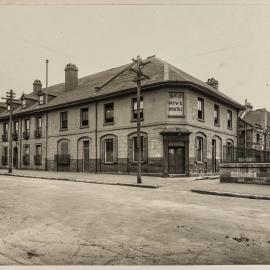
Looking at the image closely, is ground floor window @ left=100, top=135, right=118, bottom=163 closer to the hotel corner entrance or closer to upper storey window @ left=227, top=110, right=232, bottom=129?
the hotel corner entrance

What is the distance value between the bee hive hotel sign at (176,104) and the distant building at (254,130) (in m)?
13.2

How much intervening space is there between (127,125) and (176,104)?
3919 millimetres

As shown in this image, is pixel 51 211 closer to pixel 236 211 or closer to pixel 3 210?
pixel 3 210

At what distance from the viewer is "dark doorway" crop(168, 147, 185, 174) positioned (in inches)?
891

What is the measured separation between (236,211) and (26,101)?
3056 cm

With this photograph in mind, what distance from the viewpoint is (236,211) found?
29.5 feet

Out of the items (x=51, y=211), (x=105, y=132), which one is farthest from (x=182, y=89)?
(x=51, y=211)

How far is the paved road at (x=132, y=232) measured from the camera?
4.80 meters

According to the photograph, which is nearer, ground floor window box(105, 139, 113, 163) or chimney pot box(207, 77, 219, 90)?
ground floor window box(105, 139, 113, 163)

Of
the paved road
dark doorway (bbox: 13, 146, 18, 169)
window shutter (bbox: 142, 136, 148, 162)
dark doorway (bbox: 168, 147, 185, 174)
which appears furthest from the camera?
dark doorway (bbox: 13, 146, 18, 169)

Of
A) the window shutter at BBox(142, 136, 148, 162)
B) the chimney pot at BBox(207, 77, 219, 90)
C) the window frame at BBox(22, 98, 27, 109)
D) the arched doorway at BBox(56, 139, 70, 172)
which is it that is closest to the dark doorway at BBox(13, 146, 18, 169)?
the window frame at BBox(22, 98, 27, 109)

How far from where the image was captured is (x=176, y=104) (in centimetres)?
2277

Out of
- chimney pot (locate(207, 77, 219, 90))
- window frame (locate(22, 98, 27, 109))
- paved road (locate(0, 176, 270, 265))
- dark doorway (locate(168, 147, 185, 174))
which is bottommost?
paved road (locate(0, 176, 270, 265))

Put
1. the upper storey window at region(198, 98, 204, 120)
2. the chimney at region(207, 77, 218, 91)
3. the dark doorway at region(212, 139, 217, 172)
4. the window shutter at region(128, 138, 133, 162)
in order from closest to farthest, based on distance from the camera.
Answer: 1. the window shutter at region(128, 138, 133, 162)
2. the upper storey window at region(198, 98, 204, 120)
3. the dark doorway at region(212, 139, 217, 172)
4. the chimney at region(207, 77, 218, 91)
